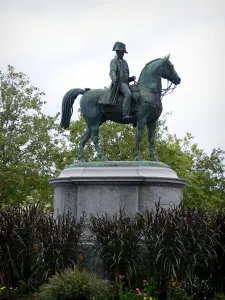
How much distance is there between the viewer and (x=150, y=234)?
10.3 metres

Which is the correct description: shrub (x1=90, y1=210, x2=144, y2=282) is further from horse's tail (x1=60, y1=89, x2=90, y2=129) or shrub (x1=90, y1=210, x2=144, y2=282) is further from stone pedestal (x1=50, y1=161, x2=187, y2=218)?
horse's tail (x1=60, y1=89, x2=90, y2=129)

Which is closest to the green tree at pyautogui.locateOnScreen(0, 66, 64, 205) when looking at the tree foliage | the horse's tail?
the tree foliage

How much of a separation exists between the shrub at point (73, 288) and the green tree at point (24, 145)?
53.2 ft

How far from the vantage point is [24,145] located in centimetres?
2886

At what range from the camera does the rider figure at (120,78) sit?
12.8m

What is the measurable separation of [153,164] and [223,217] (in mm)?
2222

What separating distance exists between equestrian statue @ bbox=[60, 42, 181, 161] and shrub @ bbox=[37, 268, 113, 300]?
416 centimetres

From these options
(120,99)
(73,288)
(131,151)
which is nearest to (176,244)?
(73,288)

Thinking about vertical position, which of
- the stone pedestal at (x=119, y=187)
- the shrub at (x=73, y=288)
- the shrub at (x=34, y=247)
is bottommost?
the shrub at (x=73, y=288)

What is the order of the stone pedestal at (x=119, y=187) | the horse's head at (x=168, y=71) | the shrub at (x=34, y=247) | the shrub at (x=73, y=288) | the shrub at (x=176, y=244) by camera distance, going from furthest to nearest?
the horse's head at (x=168, y=71) → the stone pedestal at (x=119, y=187) → the shrub at (x=34, y=247) → the shrub at (x=176, y=244) → the shrub at (x=73, y=288)

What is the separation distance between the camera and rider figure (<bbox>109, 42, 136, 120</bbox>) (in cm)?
1277

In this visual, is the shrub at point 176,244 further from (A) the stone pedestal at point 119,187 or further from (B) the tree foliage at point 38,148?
(B) the tree foliage at point 38,148

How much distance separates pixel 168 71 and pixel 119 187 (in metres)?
3.17

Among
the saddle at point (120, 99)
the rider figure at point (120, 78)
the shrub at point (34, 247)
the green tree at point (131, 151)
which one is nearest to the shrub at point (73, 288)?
the shrub at point (34, 247)
